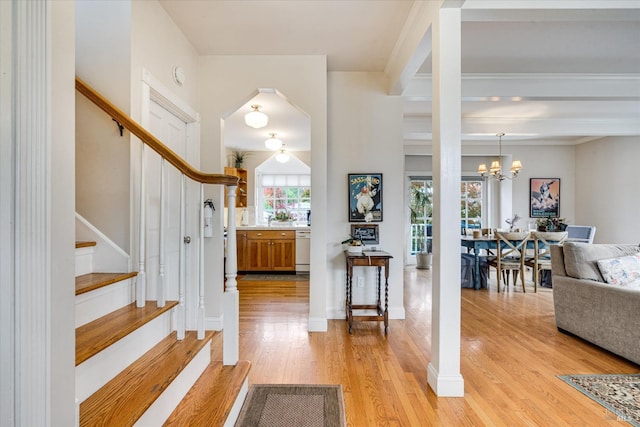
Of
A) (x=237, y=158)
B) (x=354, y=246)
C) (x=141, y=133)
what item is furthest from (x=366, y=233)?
(x=237, y=158)

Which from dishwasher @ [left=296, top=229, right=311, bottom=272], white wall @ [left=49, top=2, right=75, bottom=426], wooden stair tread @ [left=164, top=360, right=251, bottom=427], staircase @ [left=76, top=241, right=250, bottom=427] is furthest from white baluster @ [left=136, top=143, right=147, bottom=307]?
dishwasher @ [left=296, top=229, right=311, bottom=272]

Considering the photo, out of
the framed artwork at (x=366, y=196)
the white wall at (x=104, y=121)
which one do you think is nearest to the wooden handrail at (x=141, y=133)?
the white wall at (x=104, y=121)

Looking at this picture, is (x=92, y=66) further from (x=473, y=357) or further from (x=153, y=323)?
(x=473, y=357)

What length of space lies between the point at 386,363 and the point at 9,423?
90.0 inches

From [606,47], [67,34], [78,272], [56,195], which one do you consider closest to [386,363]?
[78,272]

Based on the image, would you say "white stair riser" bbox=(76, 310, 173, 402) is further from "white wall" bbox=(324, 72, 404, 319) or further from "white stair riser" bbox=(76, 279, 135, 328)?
"white wall" bbox=(324, 72, 404, 319)

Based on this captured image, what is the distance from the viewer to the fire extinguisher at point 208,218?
3.16 m

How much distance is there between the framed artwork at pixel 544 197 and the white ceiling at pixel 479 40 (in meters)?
2.47

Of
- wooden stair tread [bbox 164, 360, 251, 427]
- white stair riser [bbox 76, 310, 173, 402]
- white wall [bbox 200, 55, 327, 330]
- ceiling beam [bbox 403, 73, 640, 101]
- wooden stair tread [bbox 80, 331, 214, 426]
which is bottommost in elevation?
wooden stair tread [bbox 164, 360, 251, 427]

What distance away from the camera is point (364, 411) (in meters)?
1.91

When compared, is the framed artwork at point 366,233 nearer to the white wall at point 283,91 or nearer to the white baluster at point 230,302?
the white wall at point 283,91

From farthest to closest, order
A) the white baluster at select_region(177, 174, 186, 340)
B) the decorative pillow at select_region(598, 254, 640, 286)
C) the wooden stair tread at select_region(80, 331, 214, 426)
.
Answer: the decorative pillow at select_region(598, 254, 640, 286), the white baluster at select_region(177, 174, 186, 340), the wooden stair tread at select_region(80, 331, 214, 426)

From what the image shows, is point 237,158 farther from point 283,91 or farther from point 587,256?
point 587,256

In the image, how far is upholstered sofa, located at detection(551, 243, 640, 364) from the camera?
2512mm
